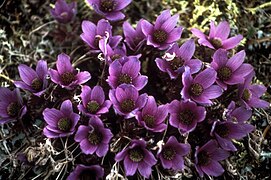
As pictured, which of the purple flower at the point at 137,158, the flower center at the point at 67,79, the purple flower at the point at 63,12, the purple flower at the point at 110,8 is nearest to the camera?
the purple flower at the point at 137,158

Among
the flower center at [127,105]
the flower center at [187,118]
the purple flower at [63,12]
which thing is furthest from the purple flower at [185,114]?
the purple flower at [63,12]

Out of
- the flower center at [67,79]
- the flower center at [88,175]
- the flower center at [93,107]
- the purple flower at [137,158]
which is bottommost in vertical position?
the flower center at [88,175]

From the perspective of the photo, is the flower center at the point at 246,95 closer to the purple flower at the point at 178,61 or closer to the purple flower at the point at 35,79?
the purple flower at the point at 178,61

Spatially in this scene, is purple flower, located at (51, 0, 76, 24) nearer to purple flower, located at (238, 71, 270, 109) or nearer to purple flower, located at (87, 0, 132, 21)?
purple flower, located at (87, 0, 132, 21)

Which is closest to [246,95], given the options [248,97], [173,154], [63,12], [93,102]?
[248,97]

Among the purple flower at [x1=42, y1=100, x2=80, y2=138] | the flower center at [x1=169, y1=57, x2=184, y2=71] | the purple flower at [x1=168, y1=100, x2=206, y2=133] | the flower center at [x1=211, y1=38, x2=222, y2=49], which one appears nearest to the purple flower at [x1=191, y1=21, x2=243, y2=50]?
the flower center at [x1=211, y1=38, x2=222, y2=49]

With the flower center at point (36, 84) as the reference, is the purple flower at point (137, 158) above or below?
below

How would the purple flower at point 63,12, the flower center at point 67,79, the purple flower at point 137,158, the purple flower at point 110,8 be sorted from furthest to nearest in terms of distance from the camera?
the purple flower at point 63,12
the purple flower at point 110,8
the flower center at point 67,79
the purple flower at point 137,158

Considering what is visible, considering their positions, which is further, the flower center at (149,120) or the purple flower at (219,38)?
the purple flower at (219,38)
